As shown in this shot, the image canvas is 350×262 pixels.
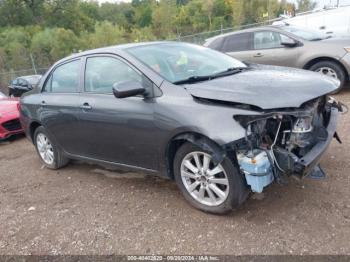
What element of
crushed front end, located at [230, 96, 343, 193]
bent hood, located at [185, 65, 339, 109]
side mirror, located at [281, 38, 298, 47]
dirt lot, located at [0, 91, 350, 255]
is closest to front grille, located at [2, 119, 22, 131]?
dirt lot, located at [0, 91, 350, 255]

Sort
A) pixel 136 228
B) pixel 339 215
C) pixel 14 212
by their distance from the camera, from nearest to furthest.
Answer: pixel 339 215
pixel 136 228
pixel 14 212

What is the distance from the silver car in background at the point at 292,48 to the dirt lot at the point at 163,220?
3.36 m

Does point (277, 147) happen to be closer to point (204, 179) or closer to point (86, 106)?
point (204, 179)

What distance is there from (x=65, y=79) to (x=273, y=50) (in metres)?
5.27

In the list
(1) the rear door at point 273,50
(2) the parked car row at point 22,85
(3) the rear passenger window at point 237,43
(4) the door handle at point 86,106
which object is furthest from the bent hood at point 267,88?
(2) the parked car row at point 22,85

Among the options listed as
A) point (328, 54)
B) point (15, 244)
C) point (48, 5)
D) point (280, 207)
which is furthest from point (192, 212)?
point (48, 5)

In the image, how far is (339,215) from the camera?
3518 mm

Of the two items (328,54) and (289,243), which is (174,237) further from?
(328,54)

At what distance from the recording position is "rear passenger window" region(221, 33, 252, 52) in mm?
9227

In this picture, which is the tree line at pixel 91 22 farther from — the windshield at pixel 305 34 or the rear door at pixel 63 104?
the rear door at pixel 63 104

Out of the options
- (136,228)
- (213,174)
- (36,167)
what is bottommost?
(36,167)

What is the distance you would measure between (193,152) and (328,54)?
553 centimetres

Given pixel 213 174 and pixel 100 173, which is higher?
pixel 213 174

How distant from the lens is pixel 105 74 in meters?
4.52
